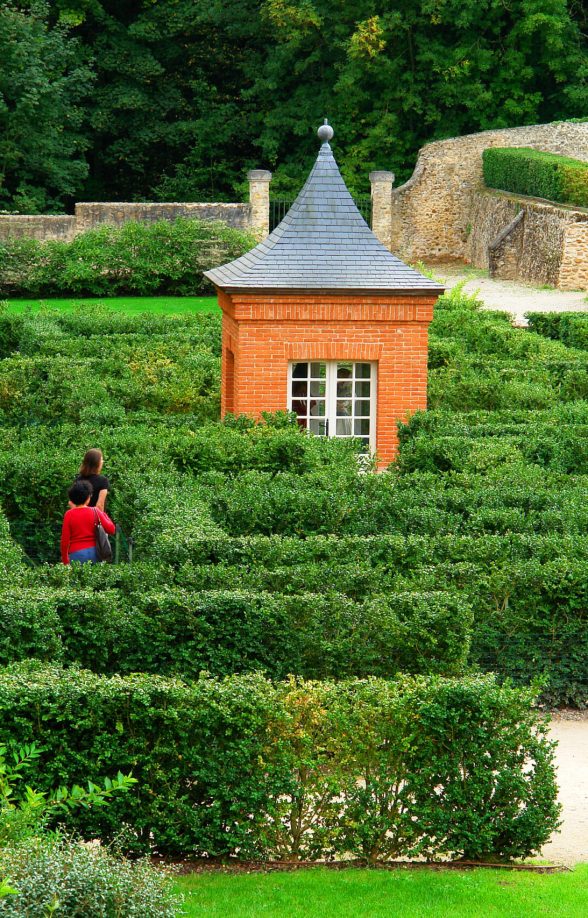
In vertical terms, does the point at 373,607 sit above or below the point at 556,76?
below

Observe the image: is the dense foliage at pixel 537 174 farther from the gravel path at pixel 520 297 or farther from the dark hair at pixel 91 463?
the dark hair at pixel 91 463

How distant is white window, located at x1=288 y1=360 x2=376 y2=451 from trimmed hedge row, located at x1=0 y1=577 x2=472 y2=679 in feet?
24.8

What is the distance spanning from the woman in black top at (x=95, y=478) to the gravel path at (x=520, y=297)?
18.0 metres

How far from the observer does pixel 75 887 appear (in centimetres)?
579

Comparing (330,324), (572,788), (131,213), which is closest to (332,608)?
(572,788)

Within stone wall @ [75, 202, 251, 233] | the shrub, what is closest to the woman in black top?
the shrub

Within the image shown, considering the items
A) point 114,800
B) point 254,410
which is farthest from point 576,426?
point 114,800

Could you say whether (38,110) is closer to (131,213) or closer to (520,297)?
(131,213)

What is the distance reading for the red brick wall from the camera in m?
17.0

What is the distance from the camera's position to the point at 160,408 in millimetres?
18719

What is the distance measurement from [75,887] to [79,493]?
21.1ft

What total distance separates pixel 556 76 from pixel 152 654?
38.3 meters

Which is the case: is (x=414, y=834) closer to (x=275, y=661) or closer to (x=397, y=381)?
(x=275, y=661)

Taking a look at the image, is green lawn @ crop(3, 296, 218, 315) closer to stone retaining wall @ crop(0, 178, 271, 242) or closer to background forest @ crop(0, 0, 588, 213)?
stone retaining wall @ crop(0, 178, 271, 242)
